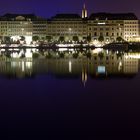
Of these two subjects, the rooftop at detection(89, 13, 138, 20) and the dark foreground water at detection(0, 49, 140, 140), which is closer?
the dark foreground water at detection(0, 49, 140, 140)

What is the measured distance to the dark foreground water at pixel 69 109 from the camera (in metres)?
7.05

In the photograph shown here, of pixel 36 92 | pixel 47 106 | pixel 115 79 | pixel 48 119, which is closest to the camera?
pixel 48 119

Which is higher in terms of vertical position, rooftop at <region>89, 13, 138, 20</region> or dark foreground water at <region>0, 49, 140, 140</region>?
rooftop at <region>89, 13, 138, 20</region>

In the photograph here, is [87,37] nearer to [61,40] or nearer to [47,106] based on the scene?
[61,40]

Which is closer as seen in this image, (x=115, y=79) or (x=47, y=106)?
(x=47, y=106)

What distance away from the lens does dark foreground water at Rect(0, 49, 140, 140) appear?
7051mm

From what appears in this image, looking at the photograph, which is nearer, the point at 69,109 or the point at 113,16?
the point at 69,109

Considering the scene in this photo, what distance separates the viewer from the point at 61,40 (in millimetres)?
60219

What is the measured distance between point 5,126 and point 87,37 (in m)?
52.1

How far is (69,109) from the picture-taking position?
29.0 feet

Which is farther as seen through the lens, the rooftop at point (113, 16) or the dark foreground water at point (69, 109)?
the rooftop at point (113, 16)

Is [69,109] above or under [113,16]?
under

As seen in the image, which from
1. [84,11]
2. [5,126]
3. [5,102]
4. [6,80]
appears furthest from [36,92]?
[84,11]

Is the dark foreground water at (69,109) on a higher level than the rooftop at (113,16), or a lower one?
lower
